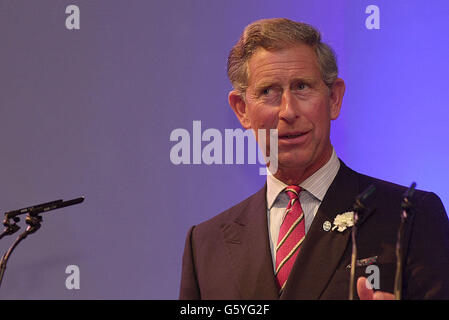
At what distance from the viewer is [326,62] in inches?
102

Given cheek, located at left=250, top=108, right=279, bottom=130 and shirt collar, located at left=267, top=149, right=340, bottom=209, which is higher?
cheek, located at left=250, top=108, right=279, bottom=130

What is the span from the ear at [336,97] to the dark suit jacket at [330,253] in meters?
0.23

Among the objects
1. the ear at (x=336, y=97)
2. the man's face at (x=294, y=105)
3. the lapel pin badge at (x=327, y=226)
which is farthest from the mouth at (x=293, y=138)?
the lapel pin badge at (x=327, y=226)

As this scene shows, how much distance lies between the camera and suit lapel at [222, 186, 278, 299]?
2.35 metres

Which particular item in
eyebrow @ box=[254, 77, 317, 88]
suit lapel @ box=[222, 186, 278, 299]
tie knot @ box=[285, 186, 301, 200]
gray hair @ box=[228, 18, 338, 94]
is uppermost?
gray hair @ box=[228, 18, 338, 94]

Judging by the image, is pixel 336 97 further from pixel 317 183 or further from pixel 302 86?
pixel 317 183

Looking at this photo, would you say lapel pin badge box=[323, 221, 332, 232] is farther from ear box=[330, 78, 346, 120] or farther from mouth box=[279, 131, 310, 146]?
ear box=[330, 78, 346, 120]

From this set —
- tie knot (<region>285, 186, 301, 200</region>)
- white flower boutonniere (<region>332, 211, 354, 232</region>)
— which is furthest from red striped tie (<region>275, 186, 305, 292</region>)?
white flower boutonniere (<region>332, 211, 354, 232</region>)

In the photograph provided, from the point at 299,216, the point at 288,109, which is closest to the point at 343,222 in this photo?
the point at 299,216

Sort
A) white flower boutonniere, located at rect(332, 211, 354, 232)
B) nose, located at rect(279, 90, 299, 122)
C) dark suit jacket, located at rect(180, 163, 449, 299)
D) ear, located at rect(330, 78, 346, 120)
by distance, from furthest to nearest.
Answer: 1. ear, located at rect(330, 78, 346, 120)
2. nose, located at rect(279, 90, 299, 122)
3. white flower boutonniere, located at rect(332, 211, 354, 232)
4. dark suit jacket, located at rect(180, 163, 449, 299)

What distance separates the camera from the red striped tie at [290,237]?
7.75 feet
